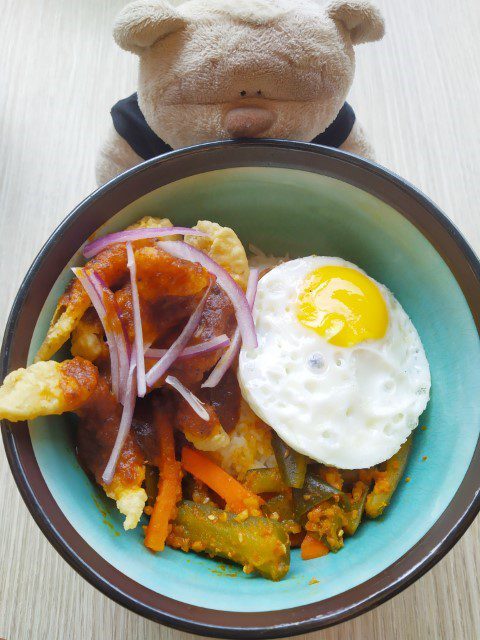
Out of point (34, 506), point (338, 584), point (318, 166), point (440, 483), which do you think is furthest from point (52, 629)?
point (318, 166)

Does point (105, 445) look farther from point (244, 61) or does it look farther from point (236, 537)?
point (244, 61)

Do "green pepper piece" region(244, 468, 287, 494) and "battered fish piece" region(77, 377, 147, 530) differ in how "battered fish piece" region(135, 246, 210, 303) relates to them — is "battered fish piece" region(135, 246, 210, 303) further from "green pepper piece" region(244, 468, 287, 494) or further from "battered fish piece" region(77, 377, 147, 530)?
"green pepper piece" region(244, 468, 287, 494)

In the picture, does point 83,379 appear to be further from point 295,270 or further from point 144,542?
point 295,270

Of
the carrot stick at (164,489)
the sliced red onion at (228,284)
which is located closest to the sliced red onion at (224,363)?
the sliced red onion at (228,284)

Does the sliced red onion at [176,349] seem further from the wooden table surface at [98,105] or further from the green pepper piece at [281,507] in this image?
the wooden table surface at [98,105]

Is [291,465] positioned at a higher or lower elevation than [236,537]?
higher

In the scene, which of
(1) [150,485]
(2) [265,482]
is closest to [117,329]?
(1) [150,485]

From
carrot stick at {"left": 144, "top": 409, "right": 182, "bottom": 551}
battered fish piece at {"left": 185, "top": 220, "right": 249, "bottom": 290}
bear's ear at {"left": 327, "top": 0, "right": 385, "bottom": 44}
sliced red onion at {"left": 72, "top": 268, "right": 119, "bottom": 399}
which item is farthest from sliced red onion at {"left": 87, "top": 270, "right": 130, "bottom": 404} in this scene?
bear's ear at {"left": 327, "top": 0, "right": 385, "bottom": 44}
